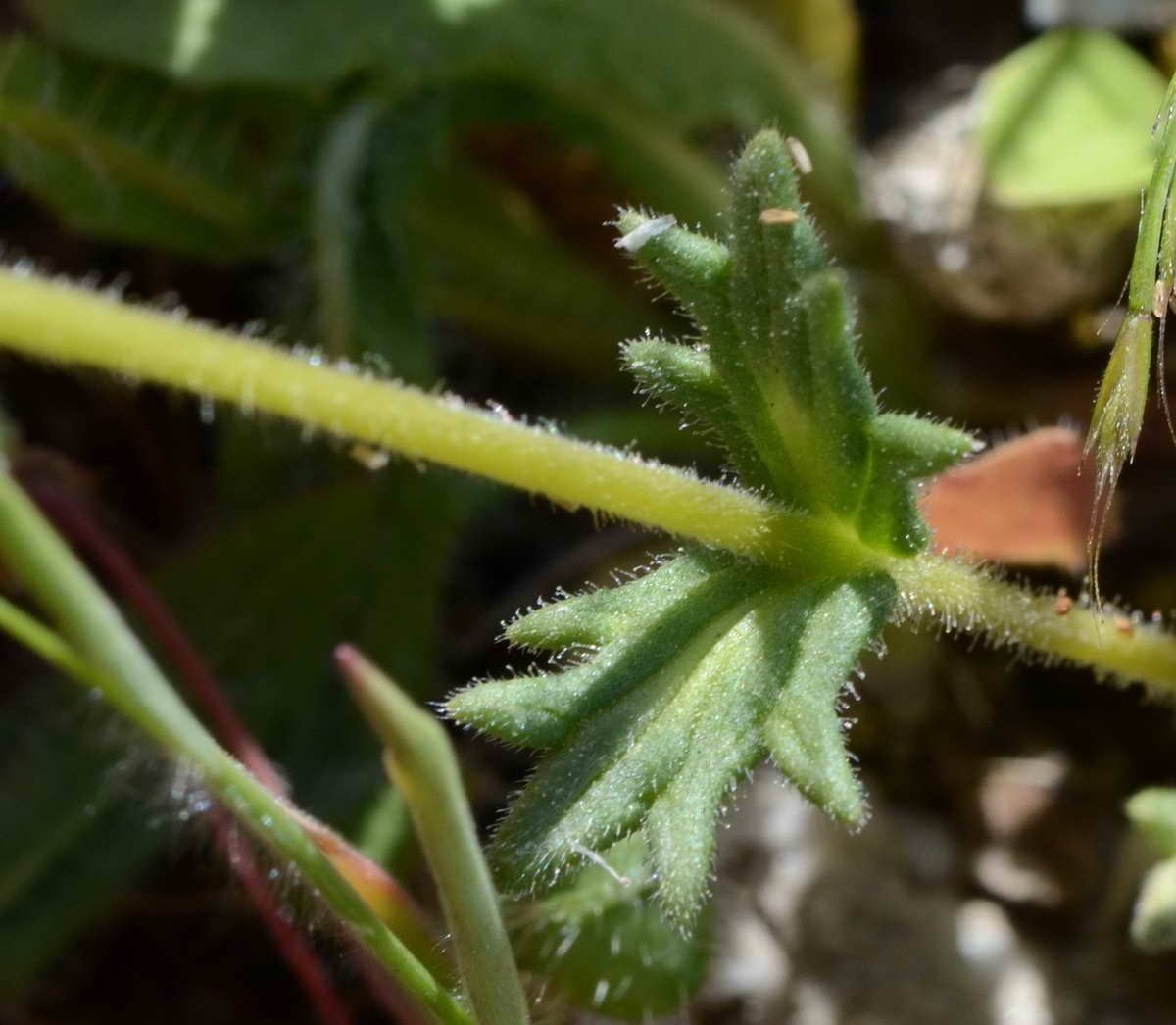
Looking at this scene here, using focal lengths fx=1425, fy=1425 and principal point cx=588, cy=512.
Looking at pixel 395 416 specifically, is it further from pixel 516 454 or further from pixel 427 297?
pixel 427 297

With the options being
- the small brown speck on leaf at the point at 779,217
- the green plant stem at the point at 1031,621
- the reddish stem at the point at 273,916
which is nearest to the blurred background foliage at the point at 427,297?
the reddish stem at the point at 273,916

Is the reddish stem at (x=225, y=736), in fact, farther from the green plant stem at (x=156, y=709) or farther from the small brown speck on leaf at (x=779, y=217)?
the small brown speck on leaf at (x=779, y=217)

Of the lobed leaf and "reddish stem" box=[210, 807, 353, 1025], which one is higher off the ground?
the lobed leaf

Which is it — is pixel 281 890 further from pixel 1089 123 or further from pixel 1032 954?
pixel 1089 123

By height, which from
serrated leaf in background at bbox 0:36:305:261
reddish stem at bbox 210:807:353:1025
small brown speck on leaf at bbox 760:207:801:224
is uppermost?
small brown speck on leaf at bbox 760:207:801:224

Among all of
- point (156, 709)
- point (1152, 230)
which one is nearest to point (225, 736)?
point (156, 709)

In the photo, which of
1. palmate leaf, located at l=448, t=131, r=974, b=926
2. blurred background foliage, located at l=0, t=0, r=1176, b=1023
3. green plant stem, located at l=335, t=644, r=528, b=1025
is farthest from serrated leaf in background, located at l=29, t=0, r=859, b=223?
green plant stem, located at l=335, t=644, r=528, b=1025

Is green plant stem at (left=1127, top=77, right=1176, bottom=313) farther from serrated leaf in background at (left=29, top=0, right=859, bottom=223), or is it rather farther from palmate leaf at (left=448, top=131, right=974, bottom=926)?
serrated leaf in background at (left=29, top=0, right=859, bottom=223)

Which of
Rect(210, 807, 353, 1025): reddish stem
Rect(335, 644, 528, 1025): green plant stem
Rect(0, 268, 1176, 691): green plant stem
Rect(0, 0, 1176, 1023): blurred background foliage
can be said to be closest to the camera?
Rect(335, 644, 528, 1025): green plant stem
